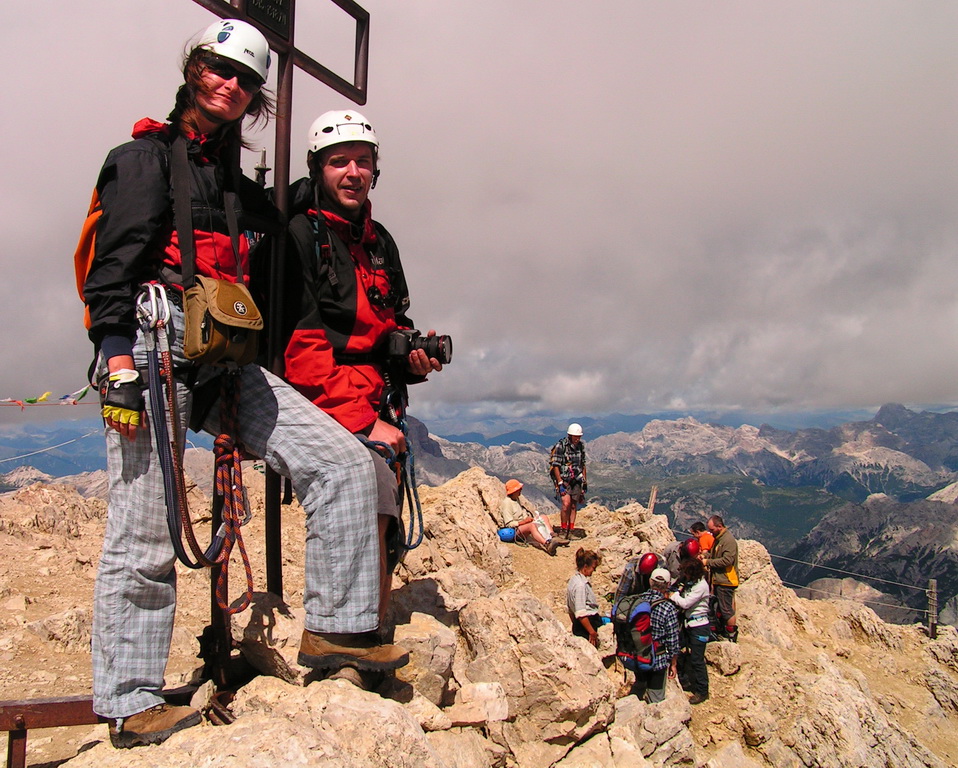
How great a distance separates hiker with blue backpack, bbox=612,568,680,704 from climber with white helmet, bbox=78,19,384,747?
697cm

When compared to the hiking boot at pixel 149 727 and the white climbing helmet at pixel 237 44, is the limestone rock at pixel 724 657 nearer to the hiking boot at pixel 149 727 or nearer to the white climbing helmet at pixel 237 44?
the hiking boot at pixel 149 727

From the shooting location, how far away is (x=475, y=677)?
5938mm

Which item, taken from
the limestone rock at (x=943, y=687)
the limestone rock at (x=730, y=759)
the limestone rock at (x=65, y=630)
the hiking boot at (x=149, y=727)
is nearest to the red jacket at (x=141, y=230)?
the hiking boot at (x=149, y=727)

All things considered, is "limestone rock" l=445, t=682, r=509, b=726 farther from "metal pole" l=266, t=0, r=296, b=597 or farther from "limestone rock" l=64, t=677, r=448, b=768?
"metal pole" l=266, t=0, r=296, b=597

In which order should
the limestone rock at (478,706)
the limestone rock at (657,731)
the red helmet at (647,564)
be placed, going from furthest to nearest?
the red helmet at (647,564) < the limestone rock at (657,731) < the limestone rock at (478,706)

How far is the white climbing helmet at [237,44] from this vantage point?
3.71 meters

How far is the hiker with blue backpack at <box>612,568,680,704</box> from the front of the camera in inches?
380

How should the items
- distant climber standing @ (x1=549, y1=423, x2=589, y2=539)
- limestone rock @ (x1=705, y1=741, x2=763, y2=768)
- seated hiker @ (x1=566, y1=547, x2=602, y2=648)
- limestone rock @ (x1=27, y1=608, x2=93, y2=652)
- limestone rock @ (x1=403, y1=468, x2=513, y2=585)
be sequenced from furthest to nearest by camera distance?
distant climber standing @ (x1=549, y1=423, x2=589, y2=539)
limestone rock @ (x1=403, y1=468, x2=513, y2=585)
seated hiker @ (x1=566, y1=547, x2=602, y2=648)
limestone rock @ (x1=705, y1=741, x2=763, y2=768)
limestone rock @ (x1=27, y1=608, x2=93, y2=652)

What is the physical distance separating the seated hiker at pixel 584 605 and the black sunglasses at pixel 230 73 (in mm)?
9440

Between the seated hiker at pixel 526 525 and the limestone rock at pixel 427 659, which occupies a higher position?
the limestone rock at pixel 427 659

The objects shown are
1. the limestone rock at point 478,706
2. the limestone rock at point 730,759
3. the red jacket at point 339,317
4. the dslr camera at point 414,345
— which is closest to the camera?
the red jacket at point 339,317

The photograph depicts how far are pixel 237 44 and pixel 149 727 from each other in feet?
12.4

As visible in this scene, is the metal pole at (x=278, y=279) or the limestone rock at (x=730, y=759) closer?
the metal pole at (x=278, y=279)

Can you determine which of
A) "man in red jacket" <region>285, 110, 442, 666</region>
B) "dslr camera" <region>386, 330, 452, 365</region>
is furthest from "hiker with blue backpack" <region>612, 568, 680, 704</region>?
"dslr camera" <region>386, 330, 452, 365</region>
